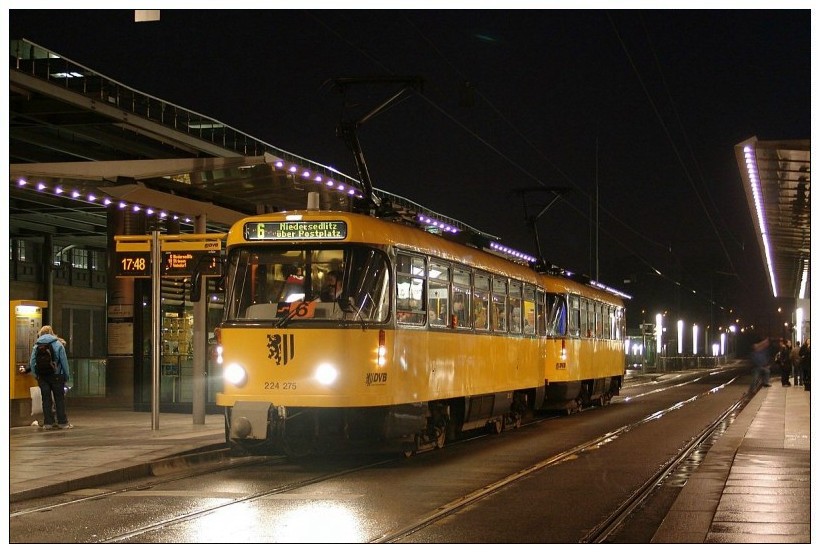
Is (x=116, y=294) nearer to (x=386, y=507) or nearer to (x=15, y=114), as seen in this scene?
(x=15, y=114)

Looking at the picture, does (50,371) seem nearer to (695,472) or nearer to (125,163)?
(125,163)

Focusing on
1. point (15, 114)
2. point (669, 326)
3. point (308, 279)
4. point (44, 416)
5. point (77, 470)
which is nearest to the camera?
point (77, 470)

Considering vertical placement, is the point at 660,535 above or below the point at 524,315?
below

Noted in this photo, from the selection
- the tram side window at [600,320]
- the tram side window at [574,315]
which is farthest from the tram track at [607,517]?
the tram side window at [600,320]

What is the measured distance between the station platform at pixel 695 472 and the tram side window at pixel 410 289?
325 cm

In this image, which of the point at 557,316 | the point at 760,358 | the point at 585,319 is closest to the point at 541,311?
the point at 557,316

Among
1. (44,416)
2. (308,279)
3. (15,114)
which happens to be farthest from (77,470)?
(15,114)

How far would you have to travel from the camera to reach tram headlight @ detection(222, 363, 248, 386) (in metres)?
14.0

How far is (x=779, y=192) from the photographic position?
56.0 ft

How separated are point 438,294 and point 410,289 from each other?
3.89 ft

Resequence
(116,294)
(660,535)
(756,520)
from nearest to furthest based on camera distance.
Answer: (660,535), (756,520), (116,294)

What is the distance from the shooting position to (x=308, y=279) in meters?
13.9

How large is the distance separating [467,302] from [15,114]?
11.2 metres

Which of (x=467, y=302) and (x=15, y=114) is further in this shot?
(x=15, y=114)
